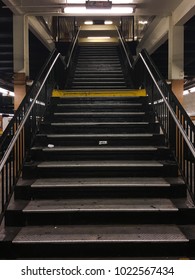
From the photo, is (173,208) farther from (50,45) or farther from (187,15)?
(50,45)

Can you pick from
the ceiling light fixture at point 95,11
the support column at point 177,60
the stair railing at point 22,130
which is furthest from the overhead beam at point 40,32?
the support column at point 177,60

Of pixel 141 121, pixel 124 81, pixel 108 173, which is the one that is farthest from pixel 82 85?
pixel 108 173

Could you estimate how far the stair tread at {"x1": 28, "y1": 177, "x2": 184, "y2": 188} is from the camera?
11.9 ft

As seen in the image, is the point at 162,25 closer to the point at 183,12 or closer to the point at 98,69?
the point at 183,12

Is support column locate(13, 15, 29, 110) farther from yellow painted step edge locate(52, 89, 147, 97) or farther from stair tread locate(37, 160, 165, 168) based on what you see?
stair tread locate(37, 160, 165, 168)

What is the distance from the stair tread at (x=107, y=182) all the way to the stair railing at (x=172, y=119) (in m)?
0.25

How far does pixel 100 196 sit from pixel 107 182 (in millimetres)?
200

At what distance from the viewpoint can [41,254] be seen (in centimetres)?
286

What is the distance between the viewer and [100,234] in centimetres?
299

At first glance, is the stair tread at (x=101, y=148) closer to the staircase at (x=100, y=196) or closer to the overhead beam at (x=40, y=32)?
the staircase at (x=100, y=196)

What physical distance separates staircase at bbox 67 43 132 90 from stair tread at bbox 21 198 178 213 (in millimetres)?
4622

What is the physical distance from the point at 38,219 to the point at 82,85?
525cm

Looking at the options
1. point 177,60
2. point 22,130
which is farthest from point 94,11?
point 22,130

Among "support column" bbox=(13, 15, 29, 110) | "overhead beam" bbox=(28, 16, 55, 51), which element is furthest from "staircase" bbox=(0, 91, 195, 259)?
"overhead beam" bbox=(28, 16, 55, 51)
